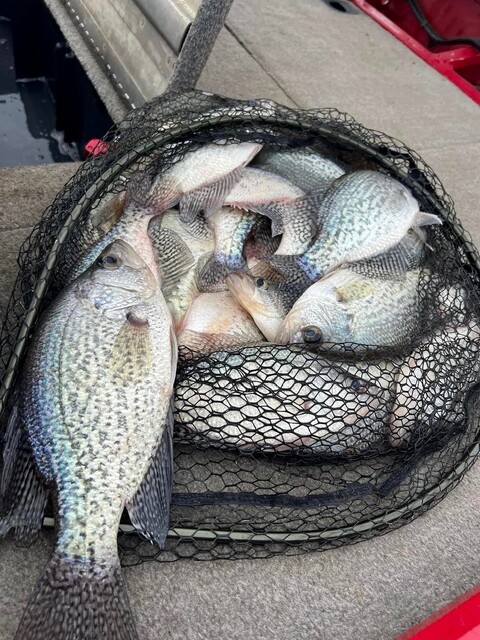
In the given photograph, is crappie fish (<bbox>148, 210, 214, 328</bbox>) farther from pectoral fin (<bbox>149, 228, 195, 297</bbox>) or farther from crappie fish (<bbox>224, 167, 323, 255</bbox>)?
crappie fish (<bbox>224, 167, 323, 255</bbox>)

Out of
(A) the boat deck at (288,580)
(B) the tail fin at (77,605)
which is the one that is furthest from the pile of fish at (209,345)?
(A) the boat deck at (288,580)

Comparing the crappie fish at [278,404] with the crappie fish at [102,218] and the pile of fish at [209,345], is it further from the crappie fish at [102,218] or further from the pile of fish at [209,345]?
the crappie fish at [102,218]

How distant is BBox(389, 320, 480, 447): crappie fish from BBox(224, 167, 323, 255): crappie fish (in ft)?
2.22

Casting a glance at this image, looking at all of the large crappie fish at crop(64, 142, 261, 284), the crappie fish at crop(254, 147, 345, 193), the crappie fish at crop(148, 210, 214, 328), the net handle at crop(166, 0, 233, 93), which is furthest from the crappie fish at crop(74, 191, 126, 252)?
the net handle at crop(166, 0, 233, 93)

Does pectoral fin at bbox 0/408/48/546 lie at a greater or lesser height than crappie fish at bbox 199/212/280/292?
lesser

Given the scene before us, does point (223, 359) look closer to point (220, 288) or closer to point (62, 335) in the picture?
point (220, 288)

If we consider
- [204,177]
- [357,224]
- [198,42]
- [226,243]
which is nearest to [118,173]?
[204,177]

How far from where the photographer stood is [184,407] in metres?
1.93

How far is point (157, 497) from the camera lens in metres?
1.72

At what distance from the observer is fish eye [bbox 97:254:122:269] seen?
6.59ft

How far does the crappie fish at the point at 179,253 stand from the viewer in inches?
88.0

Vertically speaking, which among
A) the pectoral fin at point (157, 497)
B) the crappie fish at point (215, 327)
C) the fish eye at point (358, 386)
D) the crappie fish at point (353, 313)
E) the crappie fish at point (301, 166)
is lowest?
the pectoral fin at point (157, 497)

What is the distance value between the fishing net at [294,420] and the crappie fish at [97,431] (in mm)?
111

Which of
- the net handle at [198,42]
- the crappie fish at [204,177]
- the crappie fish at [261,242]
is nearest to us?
the crappie fish at [204,177]
